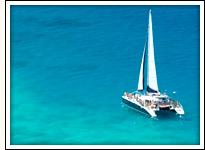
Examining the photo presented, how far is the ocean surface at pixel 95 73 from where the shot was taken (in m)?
59.8

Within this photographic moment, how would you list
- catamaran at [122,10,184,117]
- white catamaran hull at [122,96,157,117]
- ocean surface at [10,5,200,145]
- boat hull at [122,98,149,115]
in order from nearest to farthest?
ocean surface at [10,5,200,145], white catamaran hull at [122,96,157,117], catamaran at [122,10,184,117], boat hull at [122,98,149,115]

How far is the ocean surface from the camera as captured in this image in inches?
2354

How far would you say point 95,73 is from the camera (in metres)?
76.9

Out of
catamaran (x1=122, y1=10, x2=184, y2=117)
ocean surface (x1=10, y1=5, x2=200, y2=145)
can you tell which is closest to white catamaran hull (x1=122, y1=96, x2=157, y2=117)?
catamaran (x1=122, y1=10, x2=184, y2=117)

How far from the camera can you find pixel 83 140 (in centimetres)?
5753

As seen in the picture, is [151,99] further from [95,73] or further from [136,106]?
[95,73]

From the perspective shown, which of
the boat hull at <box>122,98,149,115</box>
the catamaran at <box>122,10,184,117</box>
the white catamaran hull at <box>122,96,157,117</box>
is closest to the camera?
the white catamaran hull at <box>122,96,157,117</box>

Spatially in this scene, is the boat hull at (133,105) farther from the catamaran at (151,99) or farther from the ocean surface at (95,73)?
the ocean surface at (95,73)

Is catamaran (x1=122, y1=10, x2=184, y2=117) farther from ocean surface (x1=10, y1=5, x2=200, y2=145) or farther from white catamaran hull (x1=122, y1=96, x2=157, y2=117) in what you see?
ocean surface (x1=10, y1=5, x2=200, y2=145)

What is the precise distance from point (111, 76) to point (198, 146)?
2536cm

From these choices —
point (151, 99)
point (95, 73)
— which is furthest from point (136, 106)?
point (95, 73)

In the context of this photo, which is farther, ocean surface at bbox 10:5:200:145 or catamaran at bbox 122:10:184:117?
catamaran at bbox 122:10:184:117

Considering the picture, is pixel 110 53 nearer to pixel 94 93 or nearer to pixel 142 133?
pixel 94 93

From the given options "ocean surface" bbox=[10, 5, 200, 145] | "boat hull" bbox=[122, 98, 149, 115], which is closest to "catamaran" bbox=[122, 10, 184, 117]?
"boat hull" bbox=[122, 98, 149, 115]
